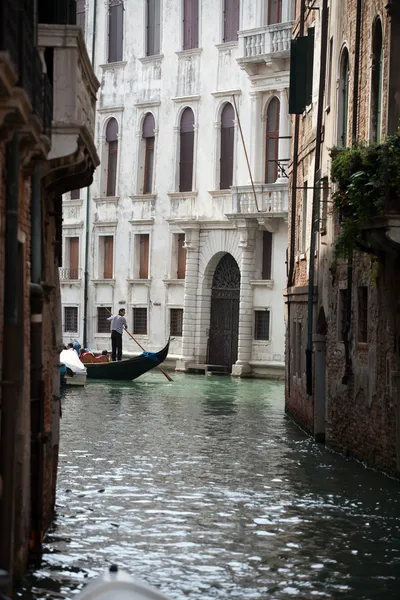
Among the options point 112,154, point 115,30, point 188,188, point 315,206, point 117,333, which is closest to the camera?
point 315,206

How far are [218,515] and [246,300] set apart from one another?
2065 cm

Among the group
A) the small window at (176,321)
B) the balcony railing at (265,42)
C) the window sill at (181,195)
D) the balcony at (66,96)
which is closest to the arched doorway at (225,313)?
the small window at (176,321)

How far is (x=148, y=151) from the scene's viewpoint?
35.7m

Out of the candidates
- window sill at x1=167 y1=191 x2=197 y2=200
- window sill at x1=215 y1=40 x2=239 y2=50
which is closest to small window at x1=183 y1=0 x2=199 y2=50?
window sill at x1=215 y1=40 x2=239 y2=50

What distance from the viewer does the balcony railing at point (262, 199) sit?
30.7 metres

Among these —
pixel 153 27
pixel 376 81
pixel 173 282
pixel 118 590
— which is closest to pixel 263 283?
pixel 173 282

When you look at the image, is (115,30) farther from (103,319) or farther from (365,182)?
(365,182)

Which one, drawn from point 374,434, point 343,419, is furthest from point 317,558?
point 343,419

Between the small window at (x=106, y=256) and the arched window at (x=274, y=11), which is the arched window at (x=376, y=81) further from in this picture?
the small window at (x=106, y=256)

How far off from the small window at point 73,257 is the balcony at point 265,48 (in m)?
8.10

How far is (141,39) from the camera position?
35750 millimetres

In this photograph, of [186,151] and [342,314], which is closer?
[342,314]

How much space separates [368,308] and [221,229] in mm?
18814

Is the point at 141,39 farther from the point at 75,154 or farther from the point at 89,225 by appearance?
the point at 75,154
